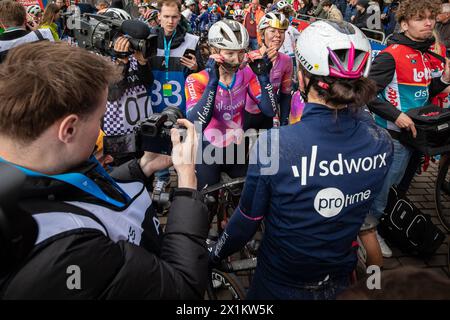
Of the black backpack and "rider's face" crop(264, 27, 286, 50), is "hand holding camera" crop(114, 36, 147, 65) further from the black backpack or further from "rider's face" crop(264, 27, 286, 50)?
the black backpack

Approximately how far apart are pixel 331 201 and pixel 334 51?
2.57 ft

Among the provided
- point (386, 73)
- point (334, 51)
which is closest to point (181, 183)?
point (334, 51)

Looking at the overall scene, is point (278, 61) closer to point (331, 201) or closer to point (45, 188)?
point (331, 201)

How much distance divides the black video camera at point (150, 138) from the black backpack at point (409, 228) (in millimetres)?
2963

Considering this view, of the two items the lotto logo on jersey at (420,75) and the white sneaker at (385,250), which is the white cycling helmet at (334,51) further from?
the white sneaker at (385,250)

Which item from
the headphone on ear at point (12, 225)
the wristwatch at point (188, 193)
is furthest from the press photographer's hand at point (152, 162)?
the headphone on ear at point (12, 225)

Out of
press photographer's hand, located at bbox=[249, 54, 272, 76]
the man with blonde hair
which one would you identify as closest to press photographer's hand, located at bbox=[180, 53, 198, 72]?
press photographer's hand, located at bbox=[249, 54, 272, 76]

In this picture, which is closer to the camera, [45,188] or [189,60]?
[45,188]

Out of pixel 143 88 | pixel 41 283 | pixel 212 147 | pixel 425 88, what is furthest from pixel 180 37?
pixel 41 283

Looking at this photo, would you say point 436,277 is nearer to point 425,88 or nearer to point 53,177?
point 53,177

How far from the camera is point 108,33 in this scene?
309 cm

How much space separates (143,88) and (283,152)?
8.57 feet

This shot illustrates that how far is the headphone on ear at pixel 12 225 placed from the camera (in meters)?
0.77

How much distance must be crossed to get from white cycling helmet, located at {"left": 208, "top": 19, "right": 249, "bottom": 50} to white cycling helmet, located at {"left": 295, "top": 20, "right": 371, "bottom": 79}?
1688 mm
